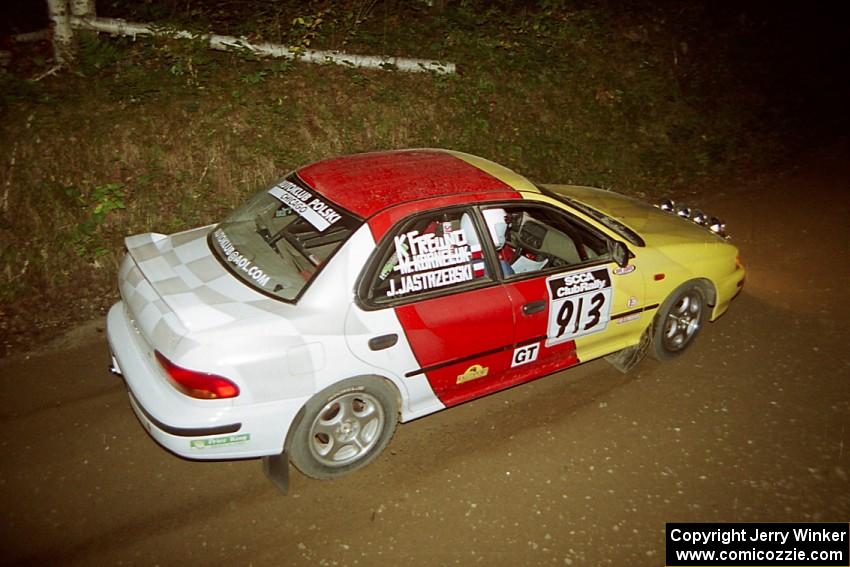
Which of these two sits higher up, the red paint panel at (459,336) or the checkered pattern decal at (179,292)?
the checkered pattern decal at (179,292)

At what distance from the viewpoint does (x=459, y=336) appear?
3.79 metres

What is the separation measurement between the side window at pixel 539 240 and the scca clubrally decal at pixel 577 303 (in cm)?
12

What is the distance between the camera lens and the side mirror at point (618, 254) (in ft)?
14.2

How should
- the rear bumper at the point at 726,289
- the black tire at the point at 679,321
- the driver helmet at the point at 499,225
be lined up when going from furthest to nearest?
the rear bumper at the point at 726,289
the black tire at the point at 679,321
the driver helmet at the point at 499,225

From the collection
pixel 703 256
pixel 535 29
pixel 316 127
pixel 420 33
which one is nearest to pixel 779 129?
pixel 535 29

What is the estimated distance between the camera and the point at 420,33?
960 cm

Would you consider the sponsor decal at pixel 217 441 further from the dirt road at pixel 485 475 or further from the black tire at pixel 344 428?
the dirt road at pixel 485 475

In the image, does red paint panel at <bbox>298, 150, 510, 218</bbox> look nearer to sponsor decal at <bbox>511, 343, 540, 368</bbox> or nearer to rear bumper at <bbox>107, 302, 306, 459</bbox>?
sponsor decal at <bbox>511, 343, 540, 368</bbox>

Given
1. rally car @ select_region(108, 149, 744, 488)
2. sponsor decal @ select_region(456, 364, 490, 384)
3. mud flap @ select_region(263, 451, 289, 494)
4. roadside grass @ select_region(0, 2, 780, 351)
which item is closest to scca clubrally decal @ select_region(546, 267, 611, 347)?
rally car @ select_region(108, 149, 744, 488)

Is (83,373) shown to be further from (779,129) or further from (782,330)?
(779,129)

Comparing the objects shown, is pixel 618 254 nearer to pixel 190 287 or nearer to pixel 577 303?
pixel 577 303

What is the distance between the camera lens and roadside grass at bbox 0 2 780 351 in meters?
5.85

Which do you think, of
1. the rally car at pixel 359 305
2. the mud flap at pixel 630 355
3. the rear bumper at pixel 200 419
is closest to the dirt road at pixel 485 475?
the mud flap at pixel 630 355

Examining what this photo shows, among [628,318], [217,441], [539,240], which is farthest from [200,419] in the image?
[628,318]
